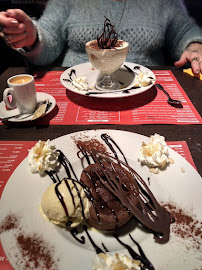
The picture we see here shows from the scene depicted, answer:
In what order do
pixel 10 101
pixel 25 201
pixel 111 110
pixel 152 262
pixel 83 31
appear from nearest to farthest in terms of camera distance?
Result: pixel 152 262 < pixel 25 201 < pixel 10 101 < pixel 111 110 < pixel 83 31

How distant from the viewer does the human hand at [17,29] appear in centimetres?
164

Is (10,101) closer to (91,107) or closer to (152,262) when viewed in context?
(91,107)

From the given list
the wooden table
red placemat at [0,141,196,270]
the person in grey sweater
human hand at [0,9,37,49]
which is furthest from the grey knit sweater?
red placemat at [0,141,196,270]

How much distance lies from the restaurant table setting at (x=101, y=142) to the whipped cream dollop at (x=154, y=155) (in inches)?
1.0

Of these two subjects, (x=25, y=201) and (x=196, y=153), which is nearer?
(x=25, y=201)

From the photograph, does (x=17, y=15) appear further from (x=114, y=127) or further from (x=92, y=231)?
(x=92, y=231)

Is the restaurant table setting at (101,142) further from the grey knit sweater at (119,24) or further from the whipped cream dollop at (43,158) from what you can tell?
the grey knit sweater at (119,24)

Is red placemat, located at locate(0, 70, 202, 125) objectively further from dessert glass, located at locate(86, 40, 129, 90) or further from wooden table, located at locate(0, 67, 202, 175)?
dessert glass, located at locate(86, 40, 129, 90)

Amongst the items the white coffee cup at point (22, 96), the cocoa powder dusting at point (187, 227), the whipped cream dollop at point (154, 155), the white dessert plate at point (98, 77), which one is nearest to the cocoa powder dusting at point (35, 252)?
the cocoa powder dusting at point (187, 227)

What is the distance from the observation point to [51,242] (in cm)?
74

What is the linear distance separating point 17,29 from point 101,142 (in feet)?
3.97

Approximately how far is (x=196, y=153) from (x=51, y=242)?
0.80 meters

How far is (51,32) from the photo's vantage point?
7.06 feet

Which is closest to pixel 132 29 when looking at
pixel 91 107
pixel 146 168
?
pixel 91 107
